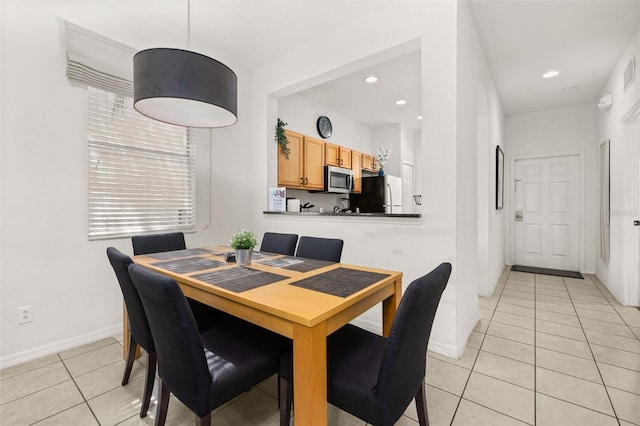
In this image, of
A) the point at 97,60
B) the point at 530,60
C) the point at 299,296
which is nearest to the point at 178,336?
the point at 299,296

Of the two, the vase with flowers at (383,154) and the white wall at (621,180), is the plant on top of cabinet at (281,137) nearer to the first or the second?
the vase with flowers at (383,154)

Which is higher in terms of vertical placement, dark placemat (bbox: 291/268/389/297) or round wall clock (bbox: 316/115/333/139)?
round wall clock (bbox: 316/115/333/139)

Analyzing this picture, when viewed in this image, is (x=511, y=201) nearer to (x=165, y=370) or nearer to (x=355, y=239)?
(x=355, y=239)

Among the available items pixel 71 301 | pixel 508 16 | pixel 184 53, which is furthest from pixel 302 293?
pixel 508 16

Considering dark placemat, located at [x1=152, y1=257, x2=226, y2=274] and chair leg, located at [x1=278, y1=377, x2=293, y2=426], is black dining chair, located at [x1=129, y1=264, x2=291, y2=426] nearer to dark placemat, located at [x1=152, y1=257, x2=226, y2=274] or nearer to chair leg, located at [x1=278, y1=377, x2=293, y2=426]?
chair leg, located at [x1=278, y1=377, x2=293, y2=426]

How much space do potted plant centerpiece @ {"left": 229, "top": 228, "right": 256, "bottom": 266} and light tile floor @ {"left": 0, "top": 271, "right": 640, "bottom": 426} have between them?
2.67ft

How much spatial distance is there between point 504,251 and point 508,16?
4.22m

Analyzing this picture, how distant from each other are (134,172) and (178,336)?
2.25m

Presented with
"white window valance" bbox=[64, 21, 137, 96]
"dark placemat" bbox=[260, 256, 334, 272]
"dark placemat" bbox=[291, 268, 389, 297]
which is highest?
"white window valance" bbox=[64, 21, 137, 96]

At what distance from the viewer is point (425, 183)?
7.83ft

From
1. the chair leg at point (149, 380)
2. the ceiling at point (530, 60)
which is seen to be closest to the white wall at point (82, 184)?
the ceiling at point (530, 60)

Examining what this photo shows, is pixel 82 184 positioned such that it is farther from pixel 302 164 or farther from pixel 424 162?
pixel 424 162

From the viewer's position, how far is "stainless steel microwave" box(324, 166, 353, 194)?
4.73 meters

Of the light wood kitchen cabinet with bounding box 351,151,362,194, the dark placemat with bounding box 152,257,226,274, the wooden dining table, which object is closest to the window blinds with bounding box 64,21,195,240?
the wooden dining table
